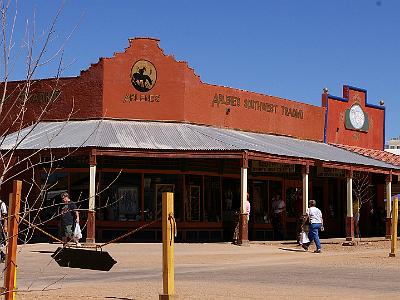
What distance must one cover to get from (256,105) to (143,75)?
17.0 feet

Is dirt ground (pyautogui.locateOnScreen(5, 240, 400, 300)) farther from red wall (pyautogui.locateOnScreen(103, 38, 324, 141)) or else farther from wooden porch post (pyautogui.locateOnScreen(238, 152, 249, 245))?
red wall (pyautogui.locateOnScreen(103, 38, 324, 141))

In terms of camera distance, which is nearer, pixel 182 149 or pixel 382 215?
pixel 182 149

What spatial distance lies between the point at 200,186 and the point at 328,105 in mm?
9342

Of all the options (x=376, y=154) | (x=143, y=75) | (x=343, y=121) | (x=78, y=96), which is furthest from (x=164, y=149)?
(x=376, y=154)

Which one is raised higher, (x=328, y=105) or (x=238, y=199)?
(x=328, y=105)

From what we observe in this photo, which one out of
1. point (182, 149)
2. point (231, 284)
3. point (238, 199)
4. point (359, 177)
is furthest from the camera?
point (359, 177)

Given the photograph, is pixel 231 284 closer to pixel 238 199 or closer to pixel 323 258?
pixel 323 258

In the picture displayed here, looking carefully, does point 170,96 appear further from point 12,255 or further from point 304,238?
point 12,255

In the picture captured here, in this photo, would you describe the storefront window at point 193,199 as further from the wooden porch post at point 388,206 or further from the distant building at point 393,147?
the distant building at point 393,147

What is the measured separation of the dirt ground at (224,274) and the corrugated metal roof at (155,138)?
3102 mm

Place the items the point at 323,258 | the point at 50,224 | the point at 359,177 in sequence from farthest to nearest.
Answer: the point at 359,177, the point at 50,224, the point at 323,258

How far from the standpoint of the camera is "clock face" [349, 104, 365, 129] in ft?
116

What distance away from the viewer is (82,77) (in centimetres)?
2662

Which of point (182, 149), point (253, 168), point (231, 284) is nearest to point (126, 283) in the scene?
point (231, 284)
